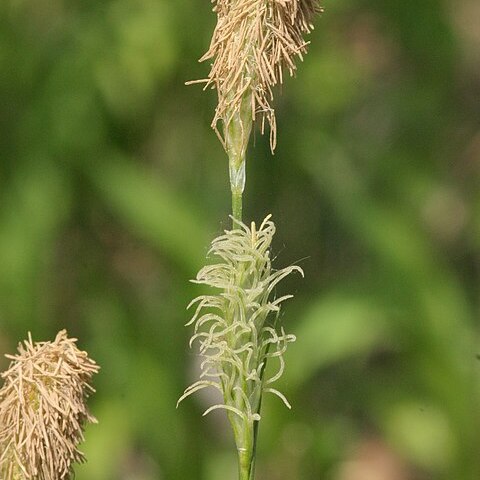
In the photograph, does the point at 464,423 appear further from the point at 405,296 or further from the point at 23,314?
the point at 23,314

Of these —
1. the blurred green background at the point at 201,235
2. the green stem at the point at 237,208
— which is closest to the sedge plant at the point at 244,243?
the green stem at the point at 237,208

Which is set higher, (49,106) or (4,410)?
(49,106)

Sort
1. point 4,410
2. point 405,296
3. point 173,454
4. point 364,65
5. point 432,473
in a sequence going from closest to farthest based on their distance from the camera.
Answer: point 4,410
point 173,454
point 405,296
point 432,473
point 364,65

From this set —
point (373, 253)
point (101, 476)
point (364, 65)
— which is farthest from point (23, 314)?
point (364, 65)

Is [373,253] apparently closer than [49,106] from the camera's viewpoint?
No

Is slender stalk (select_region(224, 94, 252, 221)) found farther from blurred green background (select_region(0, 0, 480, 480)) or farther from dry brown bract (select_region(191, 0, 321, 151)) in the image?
blurred green background (select_region(0, 0, 480, 480))

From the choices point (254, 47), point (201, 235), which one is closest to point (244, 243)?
point (254, 47)
